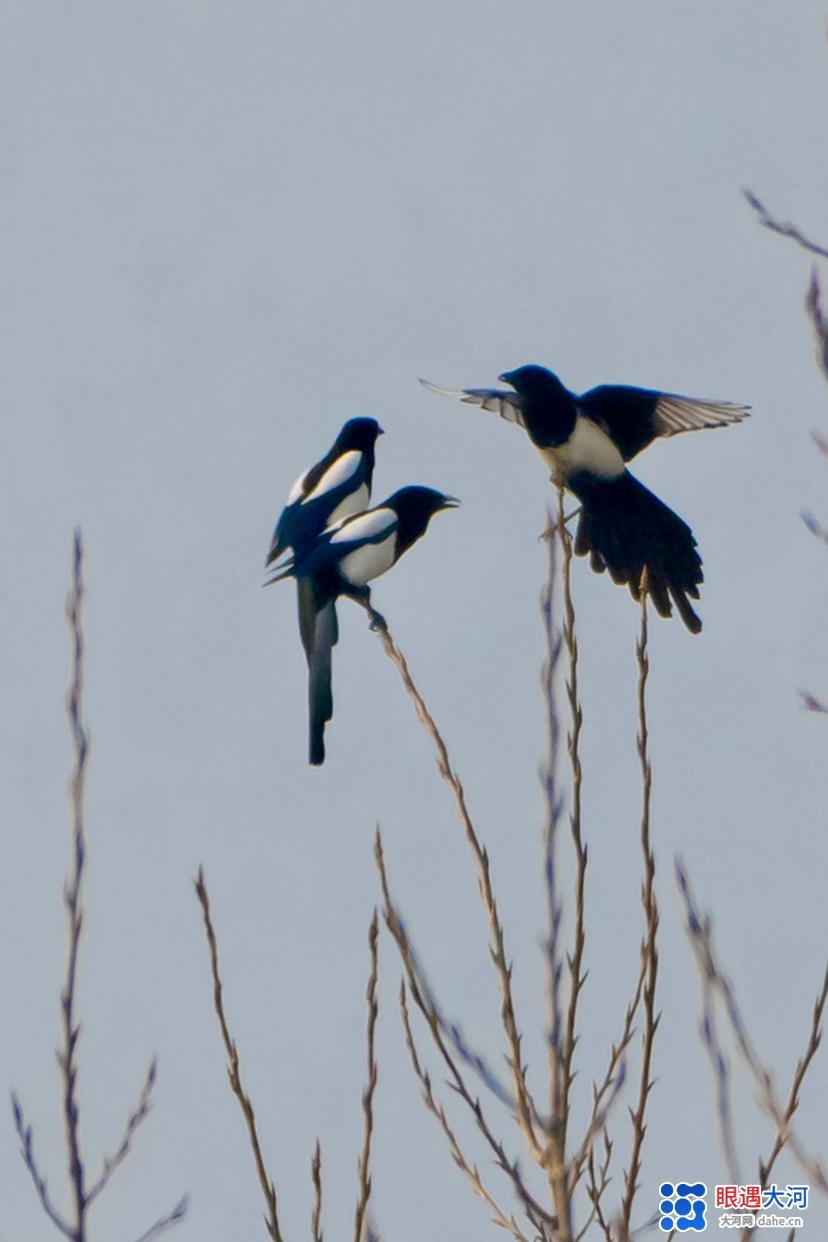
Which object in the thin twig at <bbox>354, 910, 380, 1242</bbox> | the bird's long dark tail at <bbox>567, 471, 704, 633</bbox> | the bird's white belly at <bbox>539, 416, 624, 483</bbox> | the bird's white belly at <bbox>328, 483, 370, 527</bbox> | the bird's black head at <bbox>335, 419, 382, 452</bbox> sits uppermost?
the bird's black head at <bbox>335, 419, 382, 452</bbox>

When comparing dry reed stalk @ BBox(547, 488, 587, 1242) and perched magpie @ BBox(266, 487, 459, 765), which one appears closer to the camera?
dry reed stalk @ BBox(547, 488, 587, 1242)

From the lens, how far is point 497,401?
20.1 feet

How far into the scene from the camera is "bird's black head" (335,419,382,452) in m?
7.57

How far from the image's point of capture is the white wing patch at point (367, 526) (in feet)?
20.6

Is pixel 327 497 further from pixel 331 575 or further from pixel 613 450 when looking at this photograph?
pixel 613 450

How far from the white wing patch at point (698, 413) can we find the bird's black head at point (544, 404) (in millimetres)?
297

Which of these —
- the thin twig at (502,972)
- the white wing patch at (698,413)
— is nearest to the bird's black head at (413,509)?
the white wing patch at (698,413)

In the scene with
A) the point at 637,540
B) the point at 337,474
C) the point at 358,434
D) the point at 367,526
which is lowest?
the point at 637,540

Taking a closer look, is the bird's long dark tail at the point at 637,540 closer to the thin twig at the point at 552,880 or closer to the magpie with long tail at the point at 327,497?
the magpie with long tail at the point at 327,497

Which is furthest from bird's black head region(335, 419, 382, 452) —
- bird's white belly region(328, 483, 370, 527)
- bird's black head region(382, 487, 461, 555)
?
bird's black head region(382, 487, 461, 555)

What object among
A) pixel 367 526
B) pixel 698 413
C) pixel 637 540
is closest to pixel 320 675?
pixel 367 526

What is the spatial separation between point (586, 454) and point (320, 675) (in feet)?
3.35

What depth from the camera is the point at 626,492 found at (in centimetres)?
628

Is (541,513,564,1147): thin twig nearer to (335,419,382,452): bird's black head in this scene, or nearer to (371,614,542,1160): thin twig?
(371,614,542,1160): thin twig
